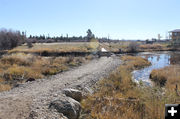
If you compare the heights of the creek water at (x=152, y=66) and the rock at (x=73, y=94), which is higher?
the rock at (x=73, y=94)

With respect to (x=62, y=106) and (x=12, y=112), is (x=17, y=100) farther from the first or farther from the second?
(x=62, y=106)

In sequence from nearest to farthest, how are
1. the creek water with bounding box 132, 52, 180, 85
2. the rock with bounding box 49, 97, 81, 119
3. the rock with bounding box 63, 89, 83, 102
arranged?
1. the rock with bounding box 49, 97, 81, 119
2. the rock with bounding box 63, 89, 83, 102
3. the creek water with bounding box 132, 52, 180, 85

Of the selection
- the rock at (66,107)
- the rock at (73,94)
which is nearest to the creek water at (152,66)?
the rock at (73,94)

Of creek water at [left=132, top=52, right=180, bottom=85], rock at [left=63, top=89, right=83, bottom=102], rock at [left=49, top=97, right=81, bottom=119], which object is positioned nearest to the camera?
rock at [left=49, top=97, right=81, bottom=119]

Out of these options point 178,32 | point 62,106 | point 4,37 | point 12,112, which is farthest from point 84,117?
point 178,32

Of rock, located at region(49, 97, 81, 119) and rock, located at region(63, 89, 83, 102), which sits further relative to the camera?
rock, located at region(63, 89, 83, 102)

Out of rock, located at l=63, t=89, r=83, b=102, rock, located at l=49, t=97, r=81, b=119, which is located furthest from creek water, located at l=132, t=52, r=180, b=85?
rock, located at l=49, t=97, r=81, b=119

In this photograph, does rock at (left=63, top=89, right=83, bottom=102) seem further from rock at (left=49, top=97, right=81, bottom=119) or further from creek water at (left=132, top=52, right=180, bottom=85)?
creek water at (left=132, top=52, right=180, bottom=85)

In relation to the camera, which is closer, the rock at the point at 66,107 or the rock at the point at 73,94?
the rock at the point at 66,107

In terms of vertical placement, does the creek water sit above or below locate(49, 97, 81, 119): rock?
below

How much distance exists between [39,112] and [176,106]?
3.90 m

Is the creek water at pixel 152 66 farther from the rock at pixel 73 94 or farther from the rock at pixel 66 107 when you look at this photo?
the rock at pixel 66 107

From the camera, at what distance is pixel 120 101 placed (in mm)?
6191

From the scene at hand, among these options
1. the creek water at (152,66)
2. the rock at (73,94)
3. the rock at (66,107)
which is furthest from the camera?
the creek water at (152,66)
